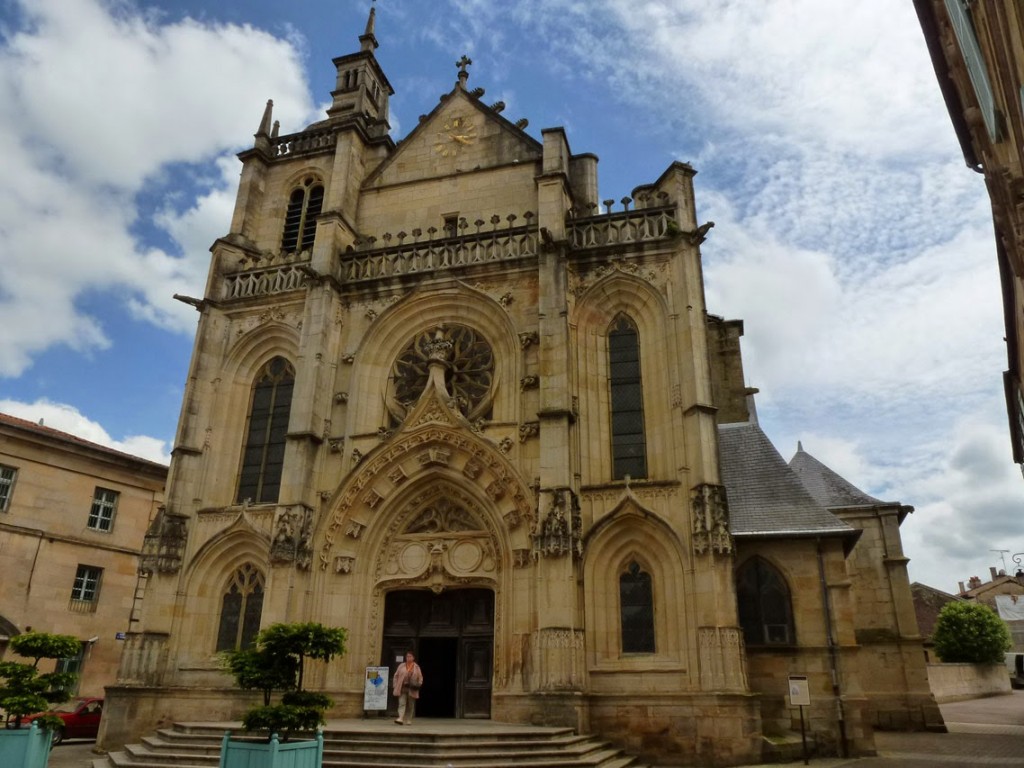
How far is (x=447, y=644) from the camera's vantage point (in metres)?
18.3

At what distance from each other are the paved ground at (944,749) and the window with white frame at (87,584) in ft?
22.1

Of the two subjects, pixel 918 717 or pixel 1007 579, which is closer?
pixel 918 717

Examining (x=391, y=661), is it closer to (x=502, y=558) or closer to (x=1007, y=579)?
(x=502, y=558)

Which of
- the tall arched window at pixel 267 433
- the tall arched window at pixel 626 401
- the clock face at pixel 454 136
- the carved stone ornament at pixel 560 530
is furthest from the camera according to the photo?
the clock face at pixel 454 136

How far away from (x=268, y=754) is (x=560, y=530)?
25.7ft

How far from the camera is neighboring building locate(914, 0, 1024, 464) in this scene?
7.41 metres

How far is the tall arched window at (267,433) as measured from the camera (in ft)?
64.8

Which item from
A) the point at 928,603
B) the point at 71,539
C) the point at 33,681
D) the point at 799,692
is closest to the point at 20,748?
the point at 33,681

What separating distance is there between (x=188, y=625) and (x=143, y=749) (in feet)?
14.0

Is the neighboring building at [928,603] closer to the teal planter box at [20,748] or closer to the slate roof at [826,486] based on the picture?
the slate roof at [826,486]

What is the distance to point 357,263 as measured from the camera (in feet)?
70.2

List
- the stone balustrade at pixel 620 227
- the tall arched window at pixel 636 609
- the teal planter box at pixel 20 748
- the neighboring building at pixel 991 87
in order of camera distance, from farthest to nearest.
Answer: the stone balustrade at pixel 620 227, the tall arched window at pixel 636 609, the teal planter box at pixel 20 748, the neighboring building at pixel 991 87

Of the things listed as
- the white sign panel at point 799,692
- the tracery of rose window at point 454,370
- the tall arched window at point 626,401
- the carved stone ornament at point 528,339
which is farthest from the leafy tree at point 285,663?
the carved stone ornament at point 528,339

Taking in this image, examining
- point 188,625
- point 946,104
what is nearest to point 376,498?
point 188,625
